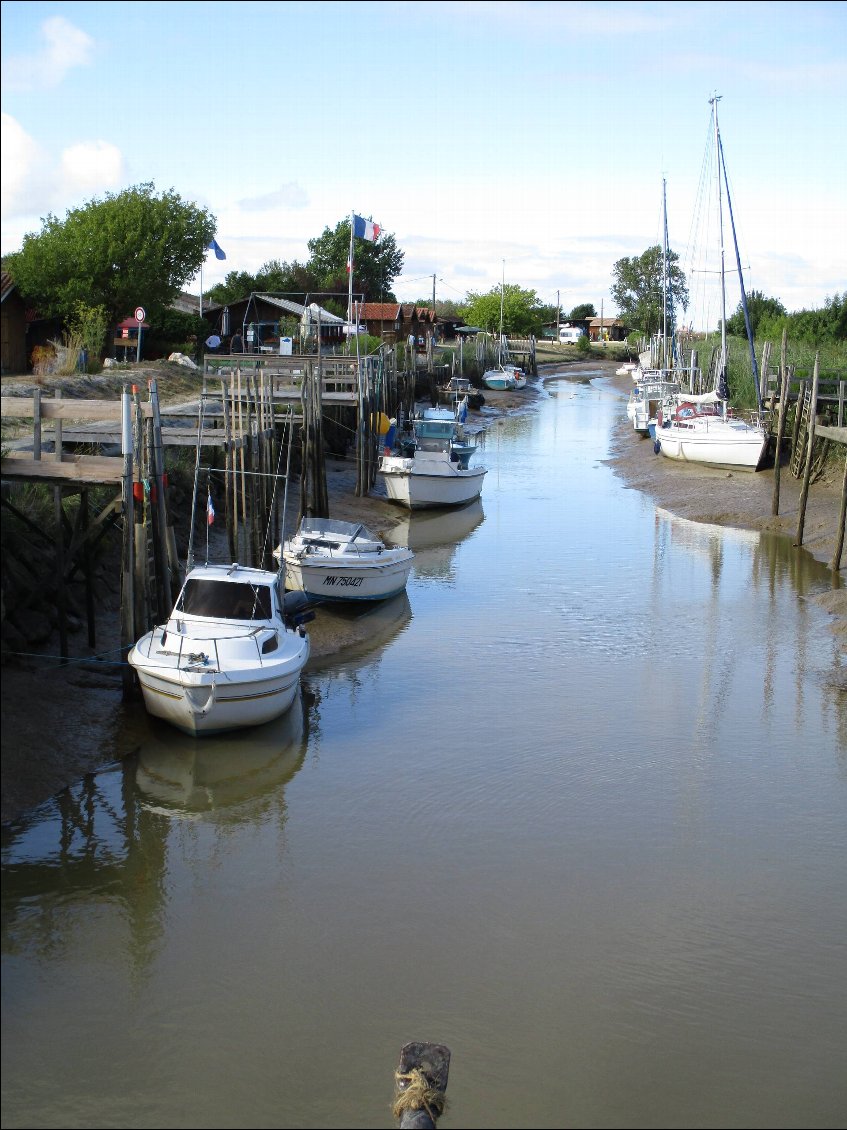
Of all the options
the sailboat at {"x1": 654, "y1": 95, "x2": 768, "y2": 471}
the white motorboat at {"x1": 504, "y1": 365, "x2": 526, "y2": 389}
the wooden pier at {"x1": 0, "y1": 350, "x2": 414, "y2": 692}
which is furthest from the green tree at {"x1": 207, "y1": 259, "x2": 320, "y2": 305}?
the wooden pier at {"x1": 0, "y1": 350, "x2": 414, "y2": 692}

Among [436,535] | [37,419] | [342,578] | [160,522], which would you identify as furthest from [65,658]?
[436,535]

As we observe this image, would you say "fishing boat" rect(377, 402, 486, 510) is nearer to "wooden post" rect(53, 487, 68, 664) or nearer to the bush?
the bush

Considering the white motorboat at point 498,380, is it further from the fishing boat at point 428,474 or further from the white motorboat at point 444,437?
the fishing boat at point 428,474

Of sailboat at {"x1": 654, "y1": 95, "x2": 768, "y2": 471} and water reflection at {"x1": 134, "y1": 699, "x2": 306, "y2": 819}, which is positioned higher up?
sailboat at {"x1": 654, "y1": 95, "x2": 768, "y2": 471}

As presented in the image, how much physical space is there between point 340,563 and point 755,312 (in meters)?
47.2

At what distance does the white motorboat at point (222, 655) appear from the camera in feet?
43.5

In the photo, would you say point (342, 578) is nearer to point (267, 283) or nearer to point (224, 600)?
point (224, 600)

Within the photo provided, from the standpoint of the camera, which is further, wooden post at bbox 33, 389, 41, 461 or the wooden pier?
wooden post at bbox 33, 389, 41, 461

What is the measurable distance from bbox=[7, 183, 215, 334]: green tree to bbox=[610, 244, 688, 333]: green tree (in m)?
79.8

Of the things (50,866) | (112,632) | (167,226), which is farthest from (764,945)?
(167,226)

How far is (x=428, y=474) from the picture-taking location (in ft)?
103

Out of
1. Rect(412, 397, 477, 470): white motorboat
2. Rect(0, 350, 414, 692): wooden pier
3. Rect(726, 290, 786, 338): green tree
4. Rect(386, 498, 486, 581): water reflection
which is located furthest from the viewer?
Rect(726, 290, 786, 338): green tree

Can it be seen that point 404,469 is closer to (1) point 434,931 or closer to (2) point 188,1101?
(1) point 434,931

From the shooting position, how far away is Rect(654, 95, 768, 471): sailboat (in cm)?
3538
